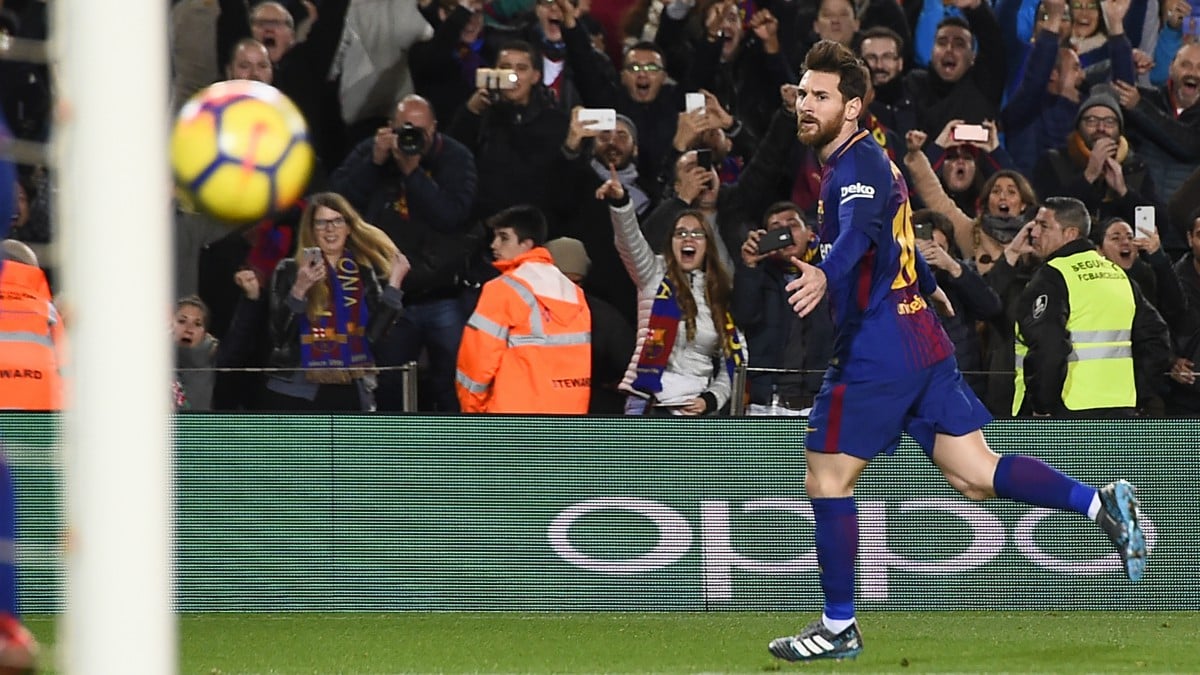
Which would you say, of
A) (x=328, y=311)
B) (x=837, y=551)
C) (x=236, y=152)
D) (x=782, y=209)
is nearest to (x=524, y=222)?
(x=328, y=311)

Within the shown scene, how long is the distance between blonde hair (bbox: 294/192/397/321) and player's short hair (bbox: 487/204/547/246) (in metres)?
0.70

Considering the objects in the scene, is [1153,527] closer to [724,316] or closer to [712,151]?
[724,316]

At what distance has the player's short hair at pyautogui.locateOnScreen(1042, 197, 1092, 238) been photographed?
10281mm

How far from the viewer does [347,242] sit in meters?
10.2

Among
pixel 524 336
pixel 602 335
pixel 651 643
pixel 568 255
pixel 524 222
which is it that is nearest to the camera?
pixel 651 643

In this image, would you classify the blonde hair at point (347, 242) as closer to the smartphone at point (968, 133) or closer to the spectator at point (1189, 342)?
the smartphone at point (968, 133)

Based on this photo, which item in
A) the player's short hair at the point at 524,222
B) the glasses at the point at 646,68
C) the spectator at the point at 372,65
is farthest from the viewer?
the glasses at the point at 646,68

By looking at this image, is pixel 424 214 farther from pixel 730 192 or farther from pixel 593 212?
pixel 730 192

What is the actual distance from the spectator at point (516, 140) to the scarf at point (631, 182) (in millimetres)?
285

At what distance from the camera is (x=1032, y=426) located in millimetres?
9172

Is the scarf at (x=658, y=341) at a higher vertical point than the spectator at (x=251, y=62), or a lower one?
lower

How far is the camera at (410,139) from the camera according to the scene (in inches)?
415

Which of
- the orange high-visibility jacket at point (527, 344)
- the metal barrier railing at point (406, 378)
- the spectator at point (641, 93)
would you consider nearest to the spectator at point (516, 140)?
the spectator at point (641, 93)

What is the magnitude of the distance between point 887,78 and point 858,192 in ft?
16.3
